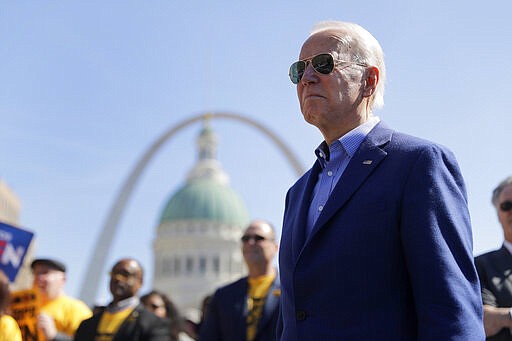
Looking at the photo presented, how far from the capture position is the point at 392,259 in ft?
10.6

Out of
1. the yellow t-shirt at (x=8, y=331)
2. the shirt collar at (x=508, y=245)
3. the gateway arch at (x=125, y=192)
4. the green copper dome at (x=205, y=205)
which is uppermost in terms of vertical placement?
the green copper dome at (x=205, y=205)

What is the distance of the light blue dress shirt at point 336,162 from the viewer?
3.54m

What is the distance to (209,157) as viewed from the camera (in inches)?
5187

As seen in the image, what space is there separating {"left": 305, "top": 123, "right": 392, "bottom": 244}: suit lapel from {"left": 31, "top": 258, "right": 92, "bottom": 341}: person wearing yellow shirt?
5.91 metres

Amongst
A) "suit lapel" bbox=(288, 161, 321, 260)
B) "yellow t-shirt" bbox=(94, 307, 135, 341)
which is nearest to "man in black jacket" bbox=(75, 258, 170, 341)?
"yellow t-shirt" bbox=(94, 307, 135, 341)

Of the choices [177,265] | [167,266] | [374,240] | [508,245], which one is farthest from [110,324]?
[167,266]

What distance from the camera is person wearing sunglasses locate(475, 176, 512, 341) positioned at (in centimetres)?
477

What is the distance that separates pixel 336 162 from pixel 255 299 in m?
3.87

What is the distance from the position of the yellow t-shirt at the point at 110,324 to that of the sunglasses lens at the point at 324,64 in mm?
5062

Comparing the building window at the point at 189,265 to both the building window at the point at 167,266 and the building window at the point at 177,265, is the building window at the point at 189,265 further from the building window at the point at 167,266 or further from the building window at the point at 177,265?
the building window at the point at 167,266

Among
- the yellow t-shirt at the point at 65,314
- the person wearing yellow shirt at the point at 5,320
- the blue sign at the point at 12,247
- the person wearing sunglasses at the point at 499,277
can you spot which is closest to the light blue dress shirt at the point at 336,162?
the person wearing sunglasses at the point at 499,277

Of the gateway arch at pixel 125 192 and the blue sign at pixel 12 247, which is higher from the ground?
the gateway arch at pixel 125 192

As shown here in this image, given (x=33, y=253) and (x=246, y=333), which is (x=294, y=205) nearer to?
(x=246, y=333)

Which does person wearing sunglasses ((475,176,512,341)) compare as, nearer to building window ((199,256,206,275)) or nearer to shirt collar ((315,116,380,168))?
shirt collar ((315,116,380,168))
